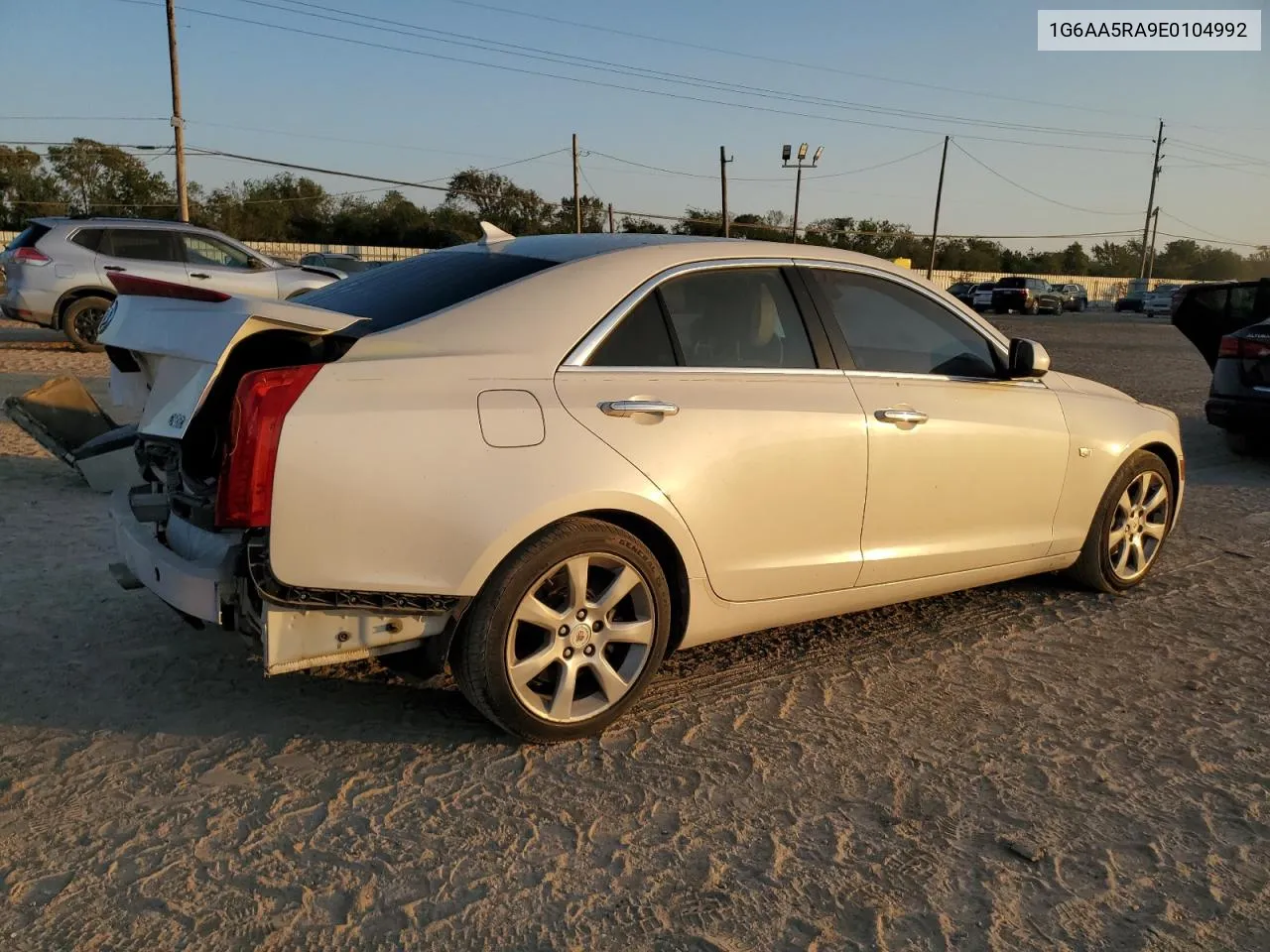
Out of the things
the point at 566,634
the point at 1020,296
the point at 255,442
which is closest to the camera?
the point at 255,442

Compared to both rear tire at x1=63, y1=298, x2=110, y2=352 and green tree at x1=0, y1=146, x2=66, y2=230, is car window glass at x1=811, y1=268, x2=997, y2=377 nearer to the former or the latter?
rear tire at x1=63, y1=298, x2=110, y2=352

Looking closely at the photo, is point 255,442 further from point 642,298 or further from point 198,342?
point 642,298

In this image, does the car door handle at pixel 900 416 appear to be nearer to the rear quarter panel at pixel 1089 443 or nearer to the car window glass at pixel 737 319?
the car window glass at pixel 737 319

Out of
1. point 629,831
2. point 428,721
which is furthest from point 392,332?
point 629,831

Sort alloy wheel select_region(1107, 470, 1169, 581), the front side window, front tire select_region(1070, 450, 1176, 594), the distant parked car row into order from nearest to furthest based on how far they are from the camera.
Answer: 1. the front side window
2. front tire select_region(1070, 450, 1176, 594)
3. alloy wheel select_region(1107, 470, 1169, 581)
4. the distant parked car row

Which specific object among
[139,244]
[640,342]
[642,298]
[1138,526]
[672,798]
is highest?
[139,244]

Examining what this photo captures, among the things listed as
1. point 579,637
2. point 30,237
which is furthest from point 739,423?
point 30,237

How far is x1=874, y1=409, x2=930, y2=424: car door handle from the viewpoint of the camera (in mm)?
3928

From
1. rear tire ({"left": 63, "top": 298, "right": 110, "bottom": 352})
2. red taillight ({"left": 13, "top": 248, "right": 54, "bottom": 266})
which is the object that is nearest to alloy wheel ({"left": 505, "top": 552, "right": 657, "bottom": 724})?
rear tire ({"left": 63, "top": 298, "right": 110, "bottom": 352})

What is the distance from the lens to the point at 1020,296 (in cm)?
4506

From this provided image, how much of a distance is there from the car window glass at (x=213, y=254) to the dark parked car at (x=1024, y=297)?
125ft

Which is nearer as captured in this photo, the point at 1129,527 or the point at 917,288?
the point at 917,288

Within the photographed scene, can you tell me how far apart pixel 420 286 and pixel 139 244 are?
442 inches

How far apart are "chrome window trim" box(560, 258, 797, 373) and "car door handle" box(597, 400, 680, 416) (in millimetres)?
143
